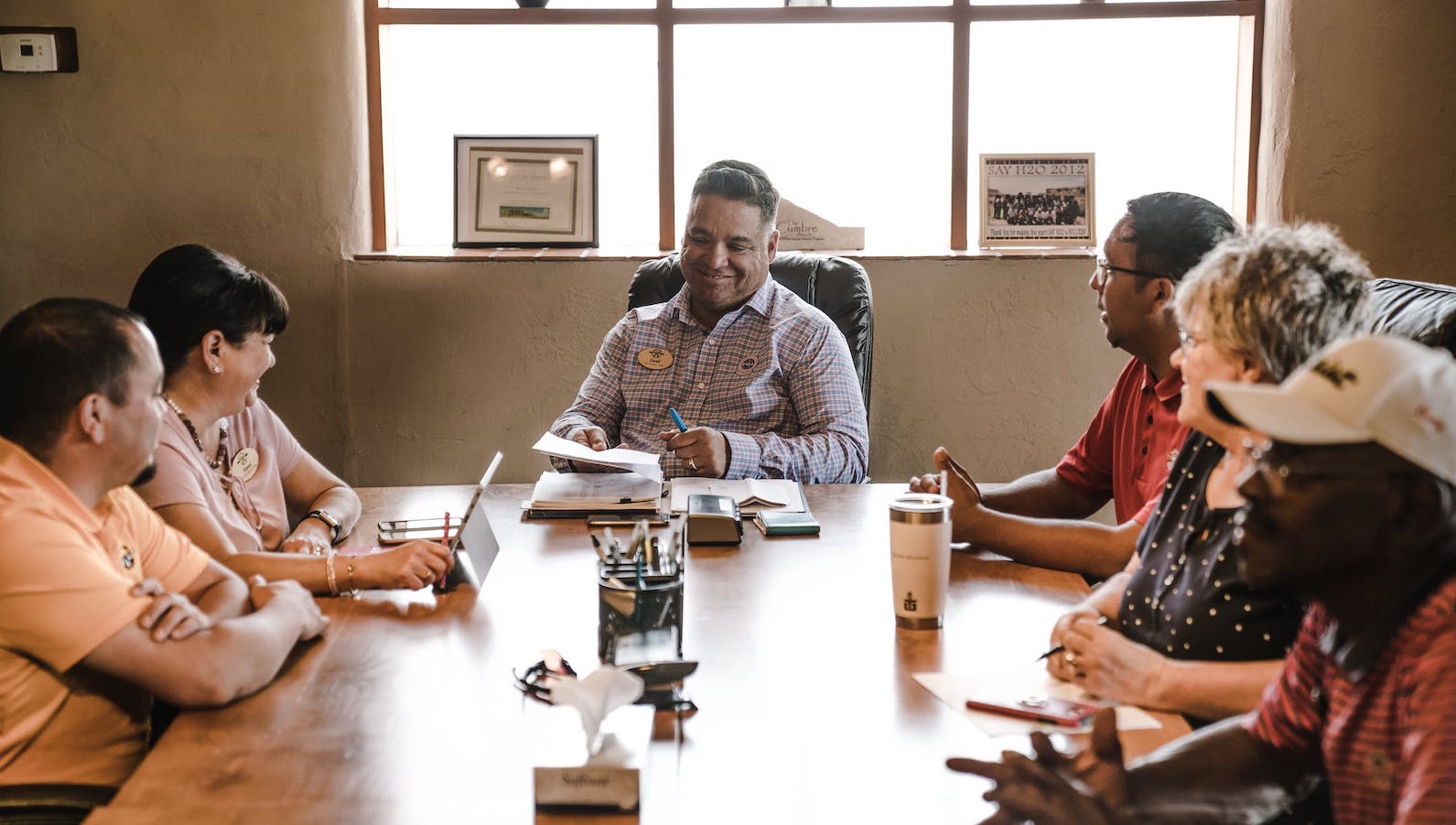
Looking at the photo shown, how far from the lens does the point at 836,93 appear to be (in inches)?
148

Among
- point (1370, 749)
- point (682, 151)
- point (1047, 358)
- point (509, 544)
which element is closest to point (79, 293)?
point (682, 151)

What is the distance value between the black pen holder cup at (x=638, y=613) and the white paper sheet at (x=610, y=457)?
81 centimetres

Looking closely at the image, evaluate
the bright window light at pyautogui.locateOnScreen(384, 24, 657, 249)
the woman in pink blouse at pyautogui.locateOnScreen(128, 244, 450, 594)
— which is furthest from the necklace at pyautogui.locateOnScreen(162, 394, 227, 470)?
the bright window light at pyautogui.locateOnScreen(384, 24, 657, 249)

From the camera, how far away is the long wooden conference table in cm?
113

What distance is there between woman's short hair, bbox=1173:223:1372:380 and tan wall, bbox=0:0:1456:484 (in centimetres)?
224

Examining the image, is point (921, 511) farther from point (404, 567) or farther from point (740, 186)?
point (740, 186)

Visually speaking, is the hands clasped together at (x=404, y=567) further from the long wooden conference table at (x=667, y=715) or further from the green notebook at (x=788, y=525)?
the green notebook at (x=788, y=525)

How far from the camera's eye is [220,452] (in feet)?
6.93

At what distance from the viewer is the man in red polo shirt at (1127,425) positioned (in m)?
1.91

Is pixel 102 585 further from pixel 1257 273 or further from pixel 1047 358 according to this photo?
pixel 1047 358

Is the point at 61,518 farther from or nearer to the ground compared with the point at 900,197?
nearer to the ground

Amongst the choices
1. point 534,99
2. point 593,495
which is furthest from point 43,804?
point 534,99

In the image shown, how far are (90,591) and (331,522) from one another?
0.81 meters

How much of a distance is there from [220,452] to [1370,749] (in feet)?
5.75
